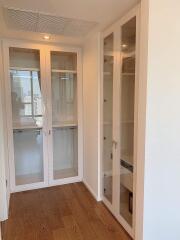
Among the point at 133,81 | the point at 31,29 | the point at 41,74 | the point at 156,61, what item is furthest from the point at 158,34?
the point at 41,74

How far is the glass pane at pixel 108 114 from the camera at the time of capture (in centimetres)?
254

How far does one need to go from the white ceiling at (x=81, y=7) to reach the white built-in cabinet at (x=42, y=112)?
0.99 metres

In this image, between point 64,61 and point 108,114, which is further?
point 64,61

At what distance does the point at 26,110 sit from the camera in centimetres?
329

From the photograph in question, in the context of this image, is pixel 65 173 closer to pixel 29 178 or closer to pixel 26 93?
pixel 29 178

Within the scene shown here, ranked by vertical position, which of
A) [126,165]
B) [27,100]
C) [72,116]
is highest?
[27,100]

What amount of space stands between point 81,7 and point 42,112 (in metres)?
1.82

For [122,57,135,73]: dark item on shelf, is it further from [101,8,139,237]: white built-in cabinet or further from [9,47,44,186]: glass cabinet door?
[9,47,44,186]: glass cabinet door

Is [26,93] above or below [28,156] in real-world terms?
above

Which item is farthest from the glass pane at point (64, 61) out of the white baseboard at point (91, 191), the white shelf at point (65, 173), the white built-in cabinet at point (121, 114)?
the white baseboard at point (91, 191)

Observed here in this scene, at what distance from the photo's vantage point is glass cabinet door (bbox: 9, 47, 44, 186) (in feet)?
10.5

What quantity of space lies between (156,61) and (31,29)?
172 centimetres

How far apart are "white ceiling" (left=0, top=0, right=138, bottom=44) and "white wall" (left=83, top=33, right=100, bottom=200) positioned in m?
0.52

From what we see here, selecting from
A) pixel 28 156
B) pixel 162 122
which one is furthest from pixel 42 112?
pixel 162 122
